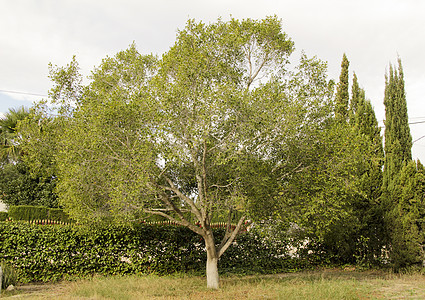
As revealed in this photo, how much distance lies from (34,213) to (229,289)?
583 inches

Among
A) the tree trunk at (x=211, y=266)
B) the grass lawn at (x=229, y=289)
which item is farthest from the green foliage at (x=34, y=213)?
the tree trunk at (x=211, y=266)

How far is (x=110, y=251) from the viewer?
1209cm

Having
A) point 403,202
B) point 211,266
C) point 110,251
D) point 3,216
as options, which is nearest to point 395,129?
point 403,202

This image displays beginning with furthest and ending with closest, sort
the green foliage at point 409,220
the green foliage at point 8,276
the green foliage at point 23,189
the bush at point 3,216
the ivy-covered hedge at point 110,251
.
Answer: the green foliage at point 23,189 → the bush at point 3,216 → the green foliage at point 409,220 → the ivy-covered hedge at point 110,251 → the green foliage at point 8,276

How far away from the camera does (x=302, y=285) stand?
10133 millimetres

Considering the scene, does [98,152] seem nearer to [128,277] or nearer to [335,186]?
[128,277]

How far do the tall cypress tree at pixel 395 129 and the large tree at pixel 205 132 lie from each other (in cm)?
583

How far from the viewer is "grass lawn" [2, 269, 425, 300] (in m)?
8.95

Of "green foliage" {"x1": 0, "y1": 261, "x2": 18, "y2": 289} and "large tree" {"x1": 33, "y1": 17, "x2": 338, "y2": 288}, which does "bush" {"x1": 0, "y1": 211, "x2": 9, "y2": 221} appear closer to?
"green foliage" {"x1": 0, "y1": 261, "x2": 18, "y2": 289}

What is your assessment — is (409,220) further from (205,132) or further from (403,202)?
(205,132)

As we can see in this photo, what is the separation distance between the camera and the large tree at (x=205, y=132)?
8.71 meters

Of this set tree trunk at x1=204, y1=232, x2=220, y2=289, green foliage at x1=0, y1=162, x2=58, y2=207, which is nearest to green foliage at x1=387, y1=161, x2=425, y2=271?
tree trunk at x1=204, y1=232, x2=220, y2=289

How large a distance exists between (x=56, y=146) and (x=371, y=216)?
38.6 ft

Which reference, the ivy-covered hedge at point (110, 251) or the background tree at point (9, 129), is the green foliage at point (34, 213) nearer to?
the background tree at point (9, 129)
